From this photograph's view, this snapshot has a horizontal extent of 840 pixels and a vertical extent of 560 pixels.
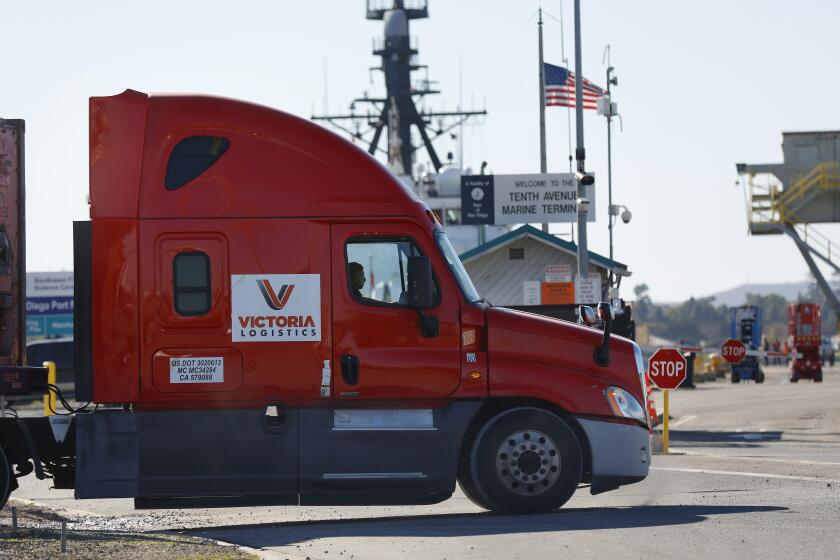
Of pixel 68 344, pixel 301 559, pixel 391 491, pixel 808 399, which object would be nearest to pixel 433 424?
pixel 391 491

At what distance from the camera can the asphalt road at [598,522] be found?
1055cm

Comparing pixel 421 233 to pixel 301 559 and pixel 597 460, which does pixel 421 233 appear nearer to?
pixel 597 460

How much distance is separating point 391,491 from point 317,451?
0.73 meters

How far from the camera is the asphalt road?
10547 mm

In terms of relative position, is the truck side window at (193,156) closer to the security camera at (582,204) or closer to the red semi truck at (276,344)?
the red semi truck at (276,344)

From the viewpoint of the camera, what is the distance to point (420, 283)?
41.2ft

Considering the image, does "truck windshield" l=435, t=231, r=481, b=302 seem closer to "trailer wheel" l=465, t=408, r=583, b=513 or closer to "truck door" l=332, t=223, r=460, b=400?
"truck door" l=332, t=223, r=460, b=400

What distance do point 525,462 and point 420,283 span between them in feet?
6.01

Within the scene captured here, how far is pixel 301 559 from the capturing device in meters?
10.2

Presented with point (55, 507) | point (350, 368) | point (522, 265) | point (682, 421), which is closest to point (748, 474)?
point (350, 368)

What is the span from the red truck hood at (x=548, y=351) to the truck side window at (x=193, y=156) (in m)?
2.71

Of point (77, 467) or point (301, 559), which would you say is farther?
point (77, 467)

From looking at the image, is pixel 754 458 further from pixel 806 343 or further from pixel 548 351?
pixel 806 343

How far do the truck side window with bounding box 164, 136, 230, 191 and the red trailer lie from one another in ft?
149
